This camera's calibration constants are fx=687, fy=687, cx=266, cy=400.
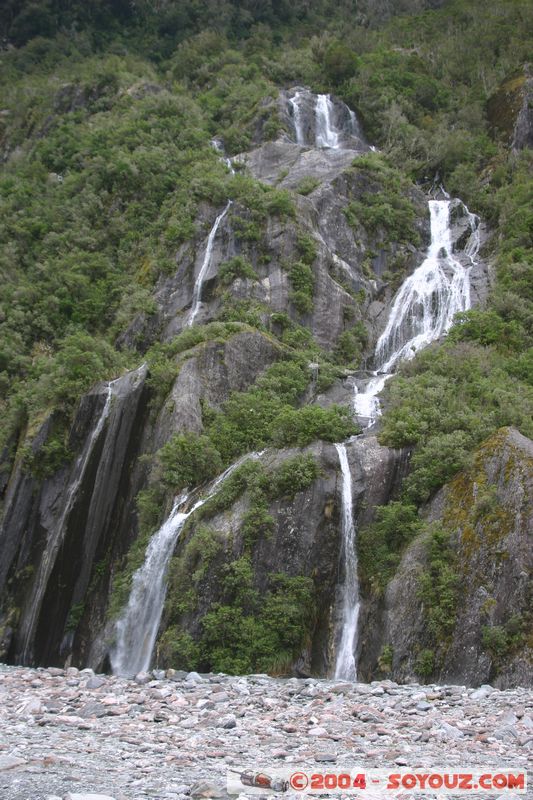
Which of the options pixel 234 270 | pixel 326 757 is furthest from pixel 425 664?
pixel 234 270

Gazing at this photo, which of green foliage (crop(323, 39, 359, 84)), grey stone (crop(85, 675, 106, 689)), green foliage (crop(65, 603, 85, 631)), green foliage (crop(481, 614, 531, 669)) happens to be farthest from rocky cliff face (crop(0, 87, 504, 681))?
green foliage (crop(323, 39, 359, 84))

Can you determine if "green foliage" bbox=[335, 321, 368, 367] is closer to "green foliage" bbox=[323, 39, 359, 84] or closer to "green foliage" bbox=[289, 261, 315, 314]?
"green foliage" bbox=[289, 261, 315, 314]

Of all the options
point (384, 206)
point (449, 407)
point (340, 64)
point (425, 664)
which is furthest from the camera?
point (340, 64)

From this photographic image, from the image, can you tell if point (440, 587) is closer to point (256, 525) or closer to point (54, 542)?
point (256, 525)

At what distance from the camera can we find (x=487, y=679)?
15328 millimetres

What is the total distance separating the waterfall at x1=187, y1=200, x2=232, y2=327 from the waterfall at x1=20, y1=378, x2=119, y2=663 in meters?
6.80

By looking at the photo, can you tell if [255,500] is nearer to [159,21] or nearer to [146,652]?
[146,652]

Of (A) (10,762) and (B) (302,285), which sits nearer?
(A) (10,762)

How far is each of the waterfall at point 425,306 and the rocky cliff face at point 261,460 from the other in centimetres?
66

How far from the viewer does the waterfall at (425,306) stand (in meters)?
32.0

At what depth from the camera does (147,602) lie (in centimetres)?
2048

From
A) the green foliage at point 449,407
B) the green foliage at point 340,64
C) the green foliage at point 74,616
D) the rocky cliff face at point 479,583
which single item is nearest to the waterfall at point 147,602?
the green foliage at point 74,616

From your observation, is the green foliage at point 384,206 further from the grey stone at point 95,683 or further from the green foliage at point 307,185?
the grey stone at point 95,683

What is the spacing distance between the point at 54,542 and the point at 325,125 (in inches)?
1484
